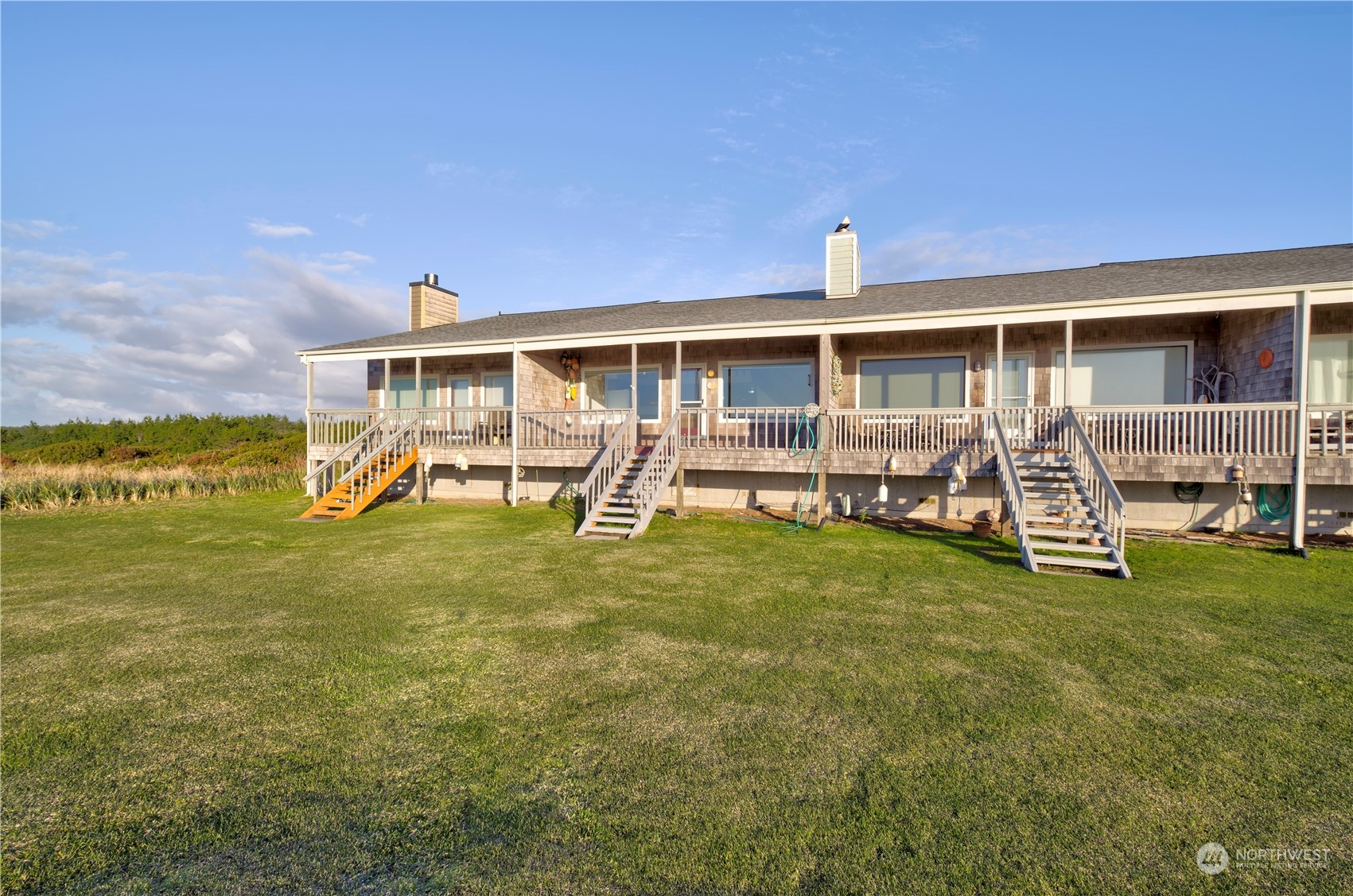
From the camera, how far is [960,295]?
40.1 ft

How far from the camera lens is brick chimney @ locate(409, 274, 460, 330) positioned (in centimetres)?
1861

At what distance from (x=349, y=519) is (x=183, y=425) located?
30.7 metres

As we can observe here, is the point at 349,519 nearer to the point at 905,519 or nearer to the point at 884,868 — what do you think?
the point at 905,519

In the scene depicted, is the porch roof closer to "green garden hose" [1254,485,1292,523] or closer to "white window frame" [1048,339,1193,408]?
"white window frame" [1048,339,1193,408]

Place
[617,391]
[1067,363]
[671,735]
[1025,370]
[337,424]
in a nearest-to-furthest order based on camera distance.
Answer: [671,735]
[1067,363]
[1025,370]
[337,424]
[617,391]

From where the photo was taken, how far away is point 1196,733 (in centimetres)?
338

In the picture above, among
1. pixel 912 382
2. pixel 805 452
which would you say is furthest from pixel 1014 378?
pixel 805 452

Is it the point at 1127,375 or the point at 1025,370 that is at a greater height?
the point at 1025,370

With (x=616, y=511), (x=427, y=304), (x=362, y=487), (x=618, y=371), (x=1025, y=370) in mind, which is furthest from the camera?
(x=427, y=304)

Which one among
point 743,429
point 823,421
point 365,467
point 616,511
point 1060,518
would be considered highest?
point 823,421

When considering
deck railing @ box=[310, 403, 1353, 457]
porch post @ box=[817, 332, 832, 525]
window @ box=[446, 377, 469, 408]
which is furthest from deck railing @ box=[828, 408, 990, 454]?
window @ box=[446, 377, 469, 408]

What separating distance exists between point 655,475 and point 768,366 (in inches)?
175

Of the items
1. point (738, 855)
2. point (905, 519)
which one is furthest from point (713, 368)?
point (738, 855)

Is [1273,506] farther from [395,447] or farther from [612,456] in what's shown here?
[395,447]
